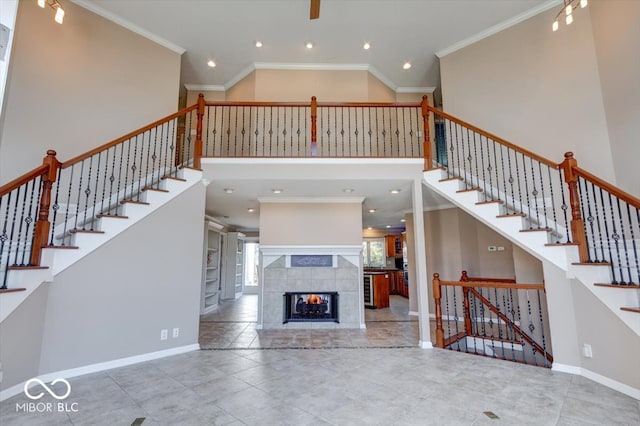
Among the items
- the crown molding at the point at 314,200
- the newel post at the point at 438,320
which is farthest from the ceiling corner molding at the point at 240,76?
the newel post at the point at 438,320

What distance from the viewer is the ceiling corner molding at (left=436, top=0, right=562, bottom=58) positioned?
4906mm

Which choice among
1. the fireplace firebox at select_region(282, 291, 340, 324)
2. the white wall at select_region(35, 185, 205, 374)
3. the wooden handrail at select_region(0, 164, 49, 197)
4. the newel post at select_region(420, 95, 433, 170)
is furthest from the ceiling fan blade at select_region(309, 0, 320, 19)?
the fireplace firebox at select_region(282, 291, 340, 324)

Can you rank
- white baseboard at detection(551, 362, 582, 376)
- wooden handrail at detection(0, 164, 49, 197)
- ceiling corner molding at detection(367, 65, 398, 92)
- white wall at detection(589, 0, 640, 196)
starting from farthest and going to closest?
ceiling corner molding at detection(367, 65, 398, 92) → white wall at detection(589, 0, 640, 196) → white baseboard at detection(551, 362, 582, 376) → wooden handrail at detection(0, 164, 49, 197)

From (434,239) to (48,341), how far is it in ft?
23.1

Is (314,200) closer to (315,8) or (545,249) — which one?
(315,8)

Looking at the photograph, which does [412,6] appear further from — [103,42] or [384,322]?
[384,322]

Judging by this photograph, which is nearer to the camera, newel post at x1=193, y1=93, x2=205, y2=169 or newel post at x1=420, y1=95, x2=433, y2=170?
newel post at x1=193, y1=93, x2=205, y2=169

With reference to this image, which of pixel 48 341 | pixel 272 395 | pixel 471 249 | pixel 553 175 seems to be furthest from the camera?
pixel 471 249

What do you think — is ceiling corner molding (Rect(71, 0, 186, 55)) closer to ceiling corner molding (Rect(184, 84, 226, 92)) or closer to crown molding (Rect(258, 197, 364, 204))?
ceiling corner molding (Rect(184, 84, 226, 92))

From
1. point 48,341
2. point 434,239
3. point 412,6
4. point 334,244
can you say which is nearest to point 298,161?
point 334,244

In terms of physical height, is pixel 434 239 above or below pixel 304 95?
below

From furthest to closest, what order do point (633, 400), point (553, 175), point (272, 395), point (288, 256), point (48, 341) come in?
point (288, 256), point (553, 175), point (48, 341), point (272, 395), point (633, 400)

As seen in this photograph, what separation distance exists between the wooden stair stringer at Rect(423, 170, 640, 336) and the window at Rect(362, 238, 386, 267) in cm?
827

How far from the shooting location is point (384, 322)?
21.4 feet
